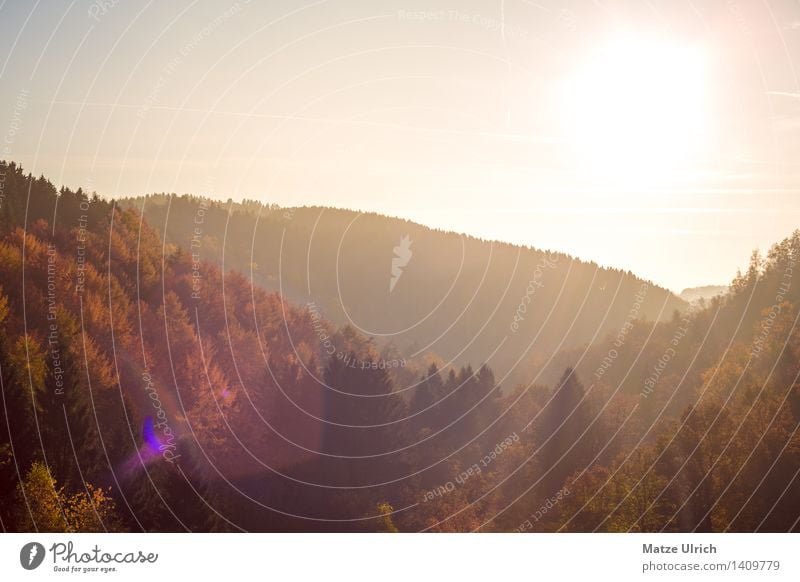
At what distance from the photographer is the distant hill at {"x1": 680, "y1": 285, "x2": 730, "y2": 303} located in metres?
36.2

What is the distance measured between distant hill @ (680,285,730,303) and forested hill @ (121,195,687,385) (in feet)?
6.71

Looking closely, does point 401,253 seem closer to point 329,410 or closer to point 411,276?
point 411,276

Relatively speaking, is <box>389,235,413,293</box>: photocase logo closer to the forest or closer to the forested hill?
the forested hill

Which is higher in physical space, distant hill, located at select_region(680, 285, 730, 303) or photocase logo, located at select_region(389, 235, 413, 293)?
photocase logo, located at select_region(389, 235, 413, 293)

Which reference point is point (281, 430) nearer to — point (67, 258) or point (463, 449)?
point (463, 449)

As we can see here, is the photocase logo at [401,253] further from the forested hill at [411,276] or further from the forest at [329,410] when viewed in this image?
the forest at [329,410]

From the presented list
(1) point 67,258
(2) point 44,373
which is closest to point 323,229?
(1) point 67,258
